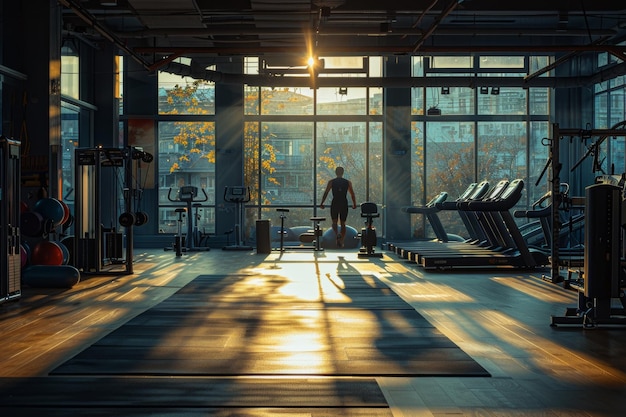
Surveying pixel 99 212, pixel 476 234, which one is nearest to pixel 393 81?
pixel 476 234

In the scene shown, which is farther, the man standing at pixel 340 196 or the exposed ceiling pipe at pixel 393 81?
the exposed ceiling pipe at pixel 393 81

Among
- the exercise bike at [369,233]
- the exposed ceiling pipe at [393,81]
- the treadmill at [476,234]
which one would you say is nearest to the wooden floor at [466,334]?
the treadmill at [476,234]

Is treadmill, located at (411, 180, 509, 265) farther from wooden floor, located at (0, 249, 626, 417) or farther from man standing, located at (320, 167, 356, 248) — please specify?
man standing, located at (320, 167, 356, 248)

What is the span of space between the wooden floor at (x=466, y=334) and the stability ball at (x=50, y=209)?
0.86m

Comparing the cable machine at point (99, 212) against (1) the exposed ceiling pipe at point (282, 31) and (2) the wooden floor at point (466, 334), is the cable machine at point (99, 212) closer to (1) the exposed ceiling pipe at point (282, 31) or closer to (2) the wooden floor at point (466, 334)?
(2) the wooden floor at point (466, 334)

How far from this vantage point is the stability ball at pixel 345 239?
16230mm

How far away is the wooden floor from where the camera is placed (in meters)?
3.75

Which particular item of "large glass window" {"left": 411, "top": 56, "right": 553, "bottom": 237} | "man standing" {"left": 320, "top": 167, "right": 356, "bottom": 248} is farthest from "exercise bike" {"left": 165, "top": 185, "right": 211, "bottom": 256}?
"large glass window" {"left": 411, "top": 56, "right": 553, "bottom": 237}

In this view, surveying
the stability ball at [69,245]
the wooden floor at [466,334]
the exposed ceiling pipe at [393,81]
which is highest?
the exposed ceiling pipe at [393,81]

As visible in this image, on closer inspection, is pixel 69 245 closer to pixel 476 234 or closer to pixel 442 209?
pixel 442 209

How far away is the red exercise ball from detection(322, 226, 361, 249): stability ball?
7.51 metres

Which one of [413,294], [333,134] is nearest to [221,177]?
[333,134]

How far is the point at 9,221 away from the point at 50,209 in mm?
1828

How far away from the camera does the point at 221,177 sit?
1711cm
